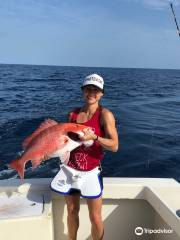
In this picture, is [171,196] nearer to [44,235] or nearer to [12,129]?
[44,235]

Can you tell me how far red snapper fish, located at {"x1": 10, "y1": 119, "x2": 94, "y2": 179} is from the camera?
10.6 feet

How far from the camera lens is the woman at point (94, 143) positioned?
3480mm

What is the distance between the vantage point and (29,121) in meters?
14.1

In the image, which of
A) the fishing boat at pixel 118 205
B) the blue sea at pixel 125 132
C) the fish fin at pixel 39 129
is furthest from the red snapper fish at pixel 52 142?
the blue sea at pixel 125 132

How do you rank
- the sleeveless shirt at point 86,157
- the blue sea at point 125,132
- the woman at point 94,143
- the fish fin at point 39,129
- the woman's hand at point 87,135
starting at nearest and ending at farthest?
the woman's hand at point 87,135
the fish fin at point 39,129
the woman at point 94,143
the sleeveless shirt at point 86,157
the blue sea at point 125,132

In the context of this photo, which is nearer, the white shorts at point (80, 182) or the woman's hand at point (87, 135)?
the woman's hand at point (87, 135)

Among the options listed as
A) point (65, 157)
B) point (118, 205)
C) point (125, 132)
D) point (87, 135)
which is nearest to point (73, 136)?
point (87, 135)

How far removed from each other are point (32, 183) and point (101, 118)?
1097 millimetres

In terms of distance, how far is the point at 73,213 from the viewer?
3730 mm

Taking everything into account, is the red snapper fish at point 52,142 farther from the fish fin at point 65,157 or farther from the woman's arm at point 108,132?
the woman's arm at point 108,132

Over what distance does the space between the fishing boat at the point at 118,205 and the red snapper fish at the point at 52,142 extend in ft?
1.82

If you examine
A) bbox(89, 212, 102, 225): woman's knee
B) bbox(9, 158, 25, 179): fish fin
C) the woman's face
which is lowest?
bbox(89, 212, 102, 225): woman's knee

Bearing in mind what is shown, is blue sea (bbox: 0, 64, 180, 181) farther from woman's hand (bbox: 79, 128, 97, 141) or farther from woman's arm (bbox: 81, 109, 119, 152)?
woman's hand (bbox: 79, 128, 97, 141)

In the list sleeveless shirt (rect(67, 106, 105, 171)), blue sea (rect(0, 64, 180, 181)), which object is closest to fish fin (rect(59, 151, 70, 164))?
sleeveless shirt (rect(67, 106, 105, 171))
